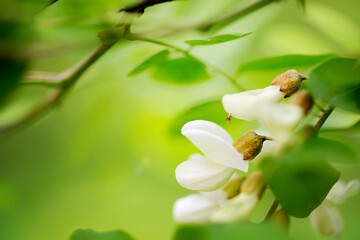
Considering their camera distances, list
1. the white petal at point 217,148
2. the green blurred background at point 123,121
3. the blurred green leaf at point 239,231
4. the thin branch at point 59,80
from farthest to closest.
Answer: the green blurred background at point 123,121
the thin branch at point 59,80
the white petal at point 217,148
the blurred green leaf at point 239,231

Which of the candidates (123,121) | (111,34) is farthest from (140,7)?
(123,121)

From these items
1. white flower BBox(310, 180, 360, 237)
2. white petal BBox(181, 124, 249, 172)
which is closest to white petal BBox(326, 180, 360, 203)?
white flower BBox(310, 180, 360, 237)

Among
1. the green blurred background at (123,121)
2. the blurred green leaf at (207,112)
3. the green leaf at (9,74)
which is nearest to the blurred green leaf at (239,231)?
the green blurred background at (123,121)

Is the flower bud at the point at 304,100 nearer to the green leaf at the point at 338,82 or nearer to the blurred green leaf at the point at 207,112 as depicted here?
the green leaf at the point at 338,82

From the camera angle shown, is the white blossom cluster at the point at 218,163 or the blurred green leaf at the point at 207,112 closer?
the white blossom cluster at the point at 218,163

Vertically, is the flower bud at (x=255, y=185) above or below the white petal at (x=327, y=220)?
above
